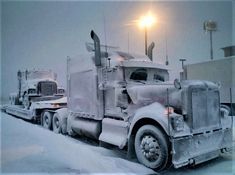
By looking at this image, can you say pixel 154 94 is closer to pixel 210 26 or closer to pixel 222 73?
pixel 210 26

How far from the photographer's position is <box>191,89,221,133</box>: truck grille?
3.29m

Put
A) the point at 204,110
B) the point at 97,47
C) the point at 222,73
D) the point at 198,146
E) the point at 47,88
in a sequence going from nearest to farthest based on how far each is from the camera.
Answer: the point at 198,146, the point at 204,110, the point at 97,47, the point at 222,73, the point at 47,88

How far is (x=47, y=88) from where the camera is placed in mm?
8219

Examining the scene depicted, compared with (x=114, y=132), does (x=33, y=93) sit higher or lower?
higher

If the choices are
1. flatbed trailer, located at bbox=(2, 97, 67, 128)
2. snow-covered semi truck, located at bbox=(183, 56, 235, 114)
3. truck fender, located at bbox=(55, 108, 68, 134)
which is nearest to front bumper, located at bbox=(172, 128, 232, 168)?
truck fender, located at bbox=(55, 108, 68, 134)

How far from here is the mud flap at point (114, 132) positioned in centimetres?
380

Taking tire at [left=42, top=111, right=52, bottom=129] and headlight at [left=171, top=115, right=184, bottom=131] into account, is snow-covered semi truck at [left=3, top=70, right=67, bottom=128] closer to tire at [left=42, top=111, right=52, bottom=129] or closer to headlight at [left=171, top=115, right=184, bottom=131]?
tire at [left=42, top=111, right=52, bottom=129]

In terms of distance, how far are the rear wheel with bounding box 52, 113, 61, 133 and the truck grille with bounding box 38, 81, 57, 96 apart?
2280mm

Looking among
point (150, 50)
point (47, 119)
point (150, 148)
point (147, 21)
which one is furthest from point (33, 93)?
point (150, 148)

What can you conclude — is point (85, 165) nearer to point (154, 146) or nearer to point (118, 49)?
point (154, 146)

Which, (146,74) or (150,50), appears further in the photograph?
(150,50)

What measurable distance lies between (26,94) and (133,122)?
5.73m

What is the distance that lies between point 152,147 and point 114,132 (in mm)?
993

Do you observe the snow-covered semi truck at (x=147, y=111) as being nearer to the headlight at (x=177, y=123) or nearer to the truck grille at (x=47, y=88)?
the headlight at (x=177, y=123)
